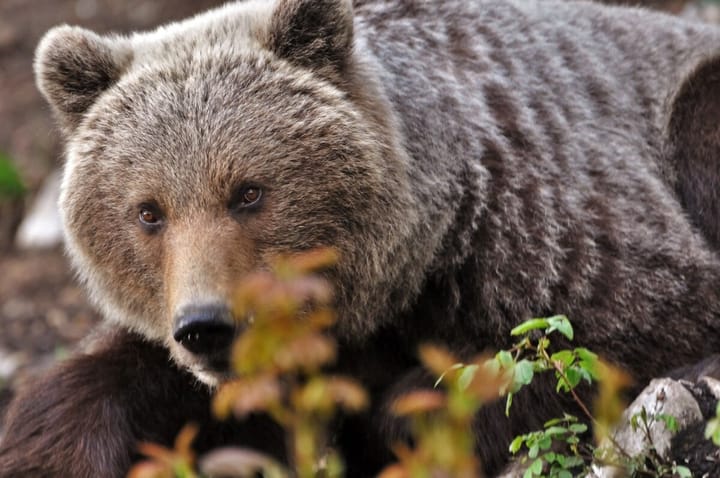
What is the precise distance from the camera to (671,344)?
5.07 meters

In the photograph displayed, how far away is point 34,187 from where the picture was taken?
10.8m

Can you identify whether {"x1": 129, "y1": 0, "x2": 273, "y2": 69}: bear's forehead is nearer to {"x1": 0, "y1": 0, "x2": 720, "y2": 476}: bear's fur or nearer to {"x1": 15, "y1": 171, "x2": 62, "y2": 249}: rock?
{"x1": 0, "y1": 0, "x2": 720, "y2": 476}: bear's fur

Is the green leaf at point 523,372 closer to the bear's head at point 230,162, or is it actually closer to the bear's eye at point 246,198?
the bear's head at point 230,162

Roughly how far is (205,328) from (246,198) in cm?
70

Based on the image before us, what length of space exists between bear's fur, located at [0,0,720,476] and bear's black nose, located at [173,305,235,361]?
187 mm

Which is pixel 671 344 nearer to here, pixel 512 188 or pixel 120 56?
pixel 512 188

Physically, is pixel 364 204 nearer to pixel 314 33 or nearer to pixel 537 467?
A: pixel 314 33

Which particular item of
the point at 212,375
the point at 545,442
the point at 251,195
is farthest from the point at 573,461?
the point at 251,195

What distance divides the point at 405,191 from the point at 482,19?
49.4 inches

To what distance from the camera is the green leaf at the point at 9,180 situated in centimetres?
1039

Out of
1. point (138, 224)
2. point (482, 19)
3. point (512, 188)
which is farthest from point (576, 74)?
point (138, 224)

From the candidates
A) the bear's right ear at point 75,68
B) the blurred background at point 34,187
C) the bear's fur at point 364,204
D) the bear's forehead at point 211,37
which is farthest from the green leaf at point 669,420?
the blurred background at point 34,187

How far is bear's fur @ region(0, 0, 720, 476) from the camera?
4672mm

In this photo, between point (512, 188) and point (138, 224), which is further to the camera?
point (512, 188)
